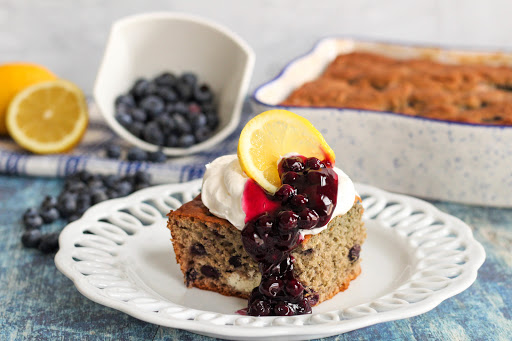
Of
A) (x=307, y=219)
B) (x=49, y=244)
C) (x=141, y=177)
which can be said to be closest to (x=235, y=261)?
(x=307, y=219)

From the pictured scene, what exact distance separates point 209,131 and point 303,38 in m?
1.59

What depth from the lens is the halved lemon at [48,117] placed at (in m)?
3.37

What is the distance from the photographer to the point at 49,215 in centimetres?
269

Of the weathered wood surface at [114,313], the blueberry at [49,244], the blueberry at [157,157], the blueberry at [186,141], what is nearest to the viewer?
the weathered wood surface at [114,313]

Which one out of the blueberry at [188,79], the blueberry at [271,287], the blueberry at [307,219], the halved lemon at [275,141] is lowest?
the blueberry at [188,79]

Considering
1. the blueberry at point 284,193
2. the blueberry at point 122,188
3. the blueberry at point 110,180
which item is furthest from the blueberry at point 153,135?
the blueberry at point 284,193

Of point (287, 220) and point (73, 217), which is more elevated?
point (287, 220)

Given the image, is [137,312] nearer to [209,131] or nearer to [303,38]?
[209,131]

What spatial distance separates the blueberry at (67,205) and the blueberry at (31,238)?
240 mm

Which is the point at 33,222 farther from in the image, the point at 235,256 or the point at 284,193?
the point at 284,193

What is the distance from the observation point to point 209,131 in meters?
3.58

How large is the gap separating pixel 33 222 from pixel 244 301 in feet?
3.61

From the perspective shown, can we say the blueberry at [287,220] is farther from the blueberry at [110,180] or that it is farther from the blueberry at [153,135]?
the blueberry at [153,135]

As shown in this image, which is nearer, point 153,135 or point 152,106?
point 153,135
